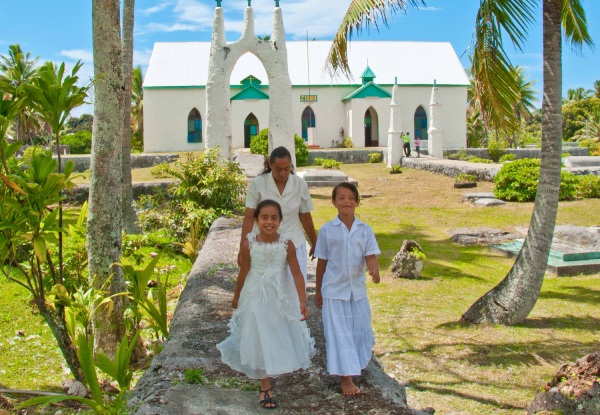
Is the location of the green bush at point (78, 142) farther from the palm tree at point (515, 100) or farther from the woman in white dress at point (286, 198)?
the woman in white dress at point (286, 198)

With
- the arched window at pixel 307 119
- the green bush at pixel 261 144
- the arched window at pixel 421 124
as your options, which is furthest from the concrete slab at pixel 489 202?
the arched window at pixel 421 124

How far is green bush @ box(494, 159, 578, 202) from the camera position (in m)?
14.8

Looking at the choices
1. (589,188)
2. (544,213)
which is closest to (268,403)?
(544,213)

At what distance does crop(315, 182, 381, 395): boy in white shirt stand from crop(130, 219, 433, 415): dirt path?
0.71 ft

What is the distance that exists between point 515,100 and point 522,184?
26.9ft

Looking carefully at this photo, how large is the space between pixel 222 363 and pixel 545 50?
443 centimetres

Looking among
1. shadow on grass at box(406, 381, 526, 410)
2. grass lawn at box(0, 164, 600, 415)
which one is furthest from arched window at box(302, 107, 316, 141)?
shadow on grass at box(406, 381, 526, 410)

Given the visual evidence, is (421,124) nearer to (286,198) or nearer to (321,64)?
(321,64)

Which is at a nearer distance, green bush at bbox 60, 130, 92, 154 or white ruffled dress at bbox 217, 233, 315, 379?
white ruffled dress at bbox 217, 233, 315, 379

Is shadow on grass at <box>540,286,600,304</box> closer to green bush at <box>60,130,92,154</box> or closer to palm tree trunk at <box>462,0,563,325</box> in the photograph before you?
palm tree trunk at <box>462,0,563,325</box>

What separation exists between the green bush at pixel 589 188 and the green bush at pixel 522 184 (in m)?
0.18

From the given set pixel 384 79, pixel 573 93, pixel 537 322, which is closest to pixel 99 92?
pixel 537 322

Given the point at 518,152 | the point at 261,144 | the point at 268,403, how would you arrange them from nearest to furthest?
1. the point at 268,403
2. the point at 261,144
3. the point at 518,152

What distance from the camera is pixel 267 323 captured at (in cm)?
367
